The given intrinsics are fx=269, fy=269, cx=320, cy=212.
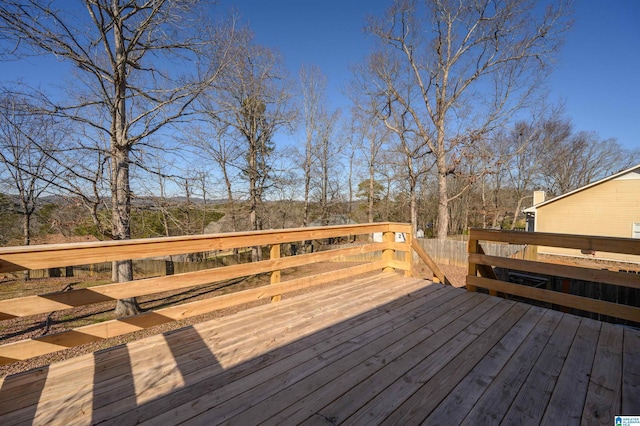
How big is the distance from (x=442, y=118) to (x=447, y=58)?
2523 millimetres

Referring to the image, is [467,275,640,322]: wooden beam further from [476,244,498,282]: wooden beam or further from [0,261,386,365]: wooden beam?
[0,261,386,365]: wooden beam

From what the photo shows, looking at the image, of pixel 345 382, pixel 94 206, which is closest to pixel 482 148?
pixel 345 382

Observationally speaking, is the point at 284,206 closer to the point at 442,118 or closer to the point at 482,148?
the point at 442,118

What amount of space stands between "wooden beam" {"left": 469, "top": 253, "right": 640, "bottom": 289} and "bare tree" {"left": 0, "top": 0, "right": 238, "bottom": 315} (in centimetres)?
634

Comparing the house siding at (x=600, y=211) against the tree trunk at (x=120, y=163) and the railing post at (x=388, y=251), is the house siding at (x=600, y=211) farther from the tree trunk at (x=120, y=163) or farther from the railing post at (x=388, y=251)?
the tree trunk at (x=120, y=163)

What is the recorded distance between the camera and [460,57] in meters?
11.7

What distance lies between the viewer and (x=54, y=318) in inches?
270

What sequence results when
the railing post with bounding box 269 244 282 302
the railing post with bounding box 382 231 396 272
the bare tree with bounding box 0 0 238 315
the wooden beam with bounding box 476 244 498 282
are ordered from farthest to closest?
the bare tree with bounding box 0 0 238 315
the railing post with bounding box 382 231 396 272
the wooden beam with bounding box 476 244 498 282
the railing post with bounding box 269 244 282 302

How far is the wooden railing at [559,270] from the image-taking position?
2607 mm

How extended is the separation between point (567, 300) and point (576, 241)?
0.67m

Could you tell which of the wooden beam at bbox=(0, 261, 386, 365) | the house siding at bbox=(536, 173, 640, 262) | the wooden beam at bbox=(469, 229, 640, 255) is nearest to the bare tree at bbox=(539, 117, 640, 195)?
the house siding at bbox=(536, 173, 640, 262)

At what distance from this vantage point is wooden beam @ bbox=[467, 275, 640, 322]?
2.59 m

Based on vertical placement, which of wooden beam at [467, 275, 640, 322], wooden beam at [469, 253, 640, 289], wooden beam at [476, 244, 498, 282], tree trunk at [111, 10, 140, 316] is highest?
tree trunk at [111, 10, 140, 316]

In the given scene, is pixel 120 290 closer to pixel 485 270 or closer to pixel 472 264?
pixel 472 264
